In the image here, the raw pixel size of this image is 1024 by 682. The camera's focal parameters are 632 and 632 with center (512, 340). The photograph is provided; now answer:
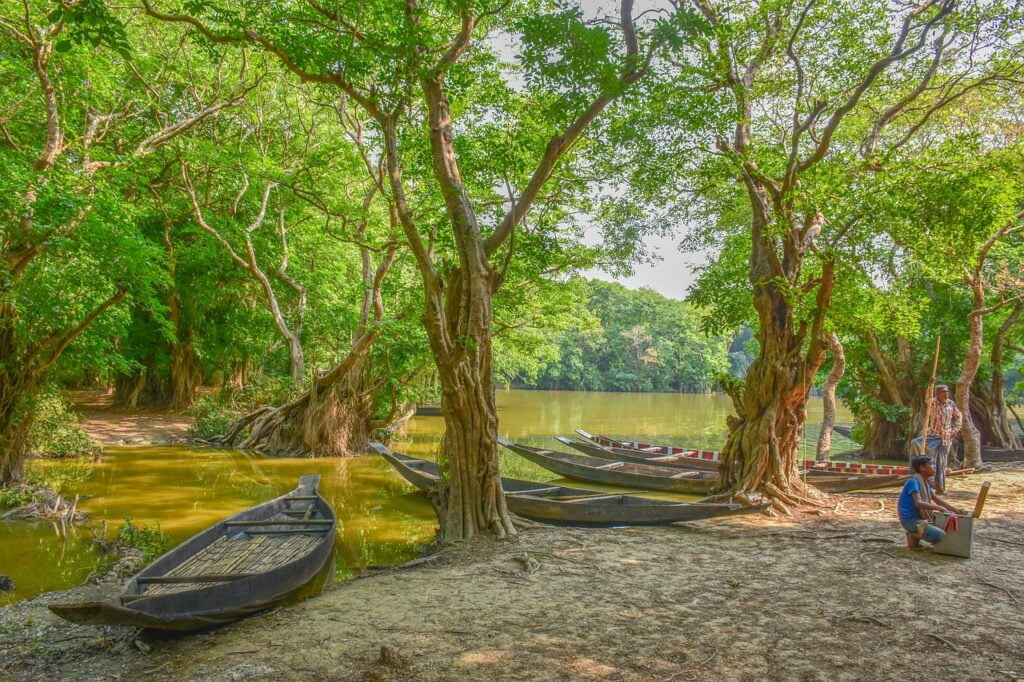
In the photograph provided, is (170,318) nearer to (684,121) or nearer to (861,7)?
(684,121)

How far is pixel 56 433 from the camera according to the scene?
43.8 ft

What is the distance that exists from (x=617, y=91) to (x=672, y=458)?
9.38m

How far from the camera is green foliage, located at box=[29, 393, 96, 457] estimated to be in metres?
12.3

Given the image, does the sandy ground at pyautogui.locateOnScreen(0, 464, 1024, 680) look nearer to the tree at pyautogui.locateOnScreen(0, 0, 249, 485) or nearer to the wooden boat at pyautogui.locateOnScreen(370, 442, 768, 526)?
the wooden boat at pyautogui.locateOnScreen(370, 442, 768, 526)

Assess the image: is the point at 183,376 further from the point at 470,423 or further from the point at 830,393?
the point at 830,393

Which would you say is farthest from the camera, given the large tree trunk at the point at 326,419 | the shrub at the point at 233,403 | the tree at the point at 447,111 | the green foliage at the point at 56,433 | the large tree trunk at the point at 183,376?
the large tree trunk at the point at 183,376

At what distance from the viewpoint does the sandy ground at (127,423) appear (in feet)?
57.8

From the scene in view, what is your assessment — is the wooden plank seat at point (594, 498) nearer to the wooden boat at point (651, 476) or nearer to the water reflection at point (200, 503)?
the water reflection at point (200, 503)

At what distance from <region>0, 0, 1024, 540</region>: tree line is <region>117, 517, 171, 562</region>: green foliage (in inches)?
132

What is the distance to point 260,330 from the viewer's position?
21828mm

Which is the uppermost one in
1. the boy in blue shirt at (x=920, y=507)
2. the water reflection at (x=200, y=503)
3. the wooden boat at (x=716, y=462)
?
the boy in blue shirt at (x=920, y=507)

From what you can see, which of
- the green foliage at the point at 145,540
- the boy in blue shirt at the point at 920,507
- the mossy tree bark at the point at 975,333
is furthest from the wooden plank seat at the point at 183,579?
the mossy tree bark at the point at 975,333

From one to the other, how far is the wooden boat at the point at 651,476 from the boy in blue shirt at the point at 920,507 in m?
4.45

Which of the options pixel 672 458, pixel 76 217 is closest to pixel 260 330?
pixel 76 217
